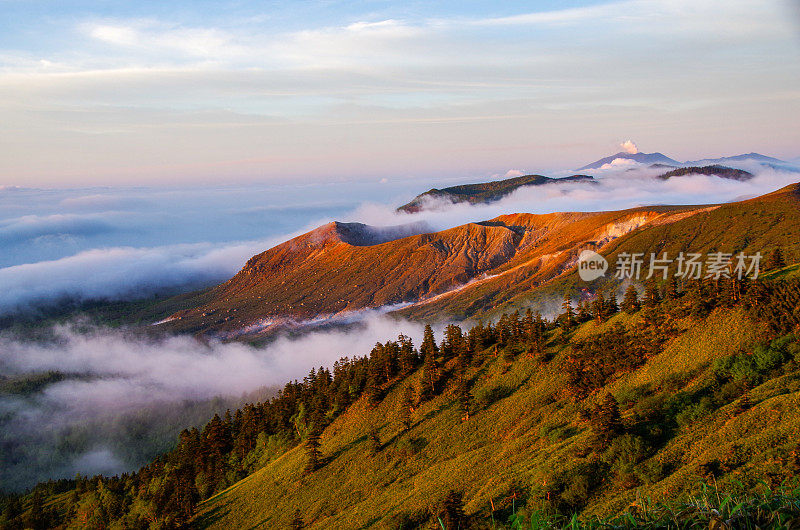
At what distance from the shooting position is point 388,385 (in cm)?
10212

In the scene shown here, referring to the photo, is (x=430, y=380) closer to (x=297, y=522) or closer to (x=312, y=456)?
(x=312, y=456)

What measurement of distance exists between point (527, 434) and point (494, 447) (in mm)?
4622

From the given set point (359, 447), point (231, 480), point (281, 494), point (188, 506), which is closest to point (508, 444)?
point (359, 447)

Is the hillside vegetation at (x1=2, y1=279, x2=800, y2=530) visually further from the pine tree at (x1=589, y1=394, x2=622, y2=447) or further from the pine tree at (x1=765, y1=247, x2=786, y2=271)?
the pine tree at (x1=765, y1=247, x2=786, y2=271)

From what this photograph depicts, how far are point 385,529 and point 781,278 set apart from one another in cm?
6289

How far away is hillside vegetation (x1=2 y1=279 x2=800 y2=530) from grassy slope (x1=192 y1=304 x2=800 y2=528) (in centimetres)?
28

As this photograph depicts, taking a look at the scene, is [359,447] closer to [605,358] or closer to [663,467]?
[605,358]

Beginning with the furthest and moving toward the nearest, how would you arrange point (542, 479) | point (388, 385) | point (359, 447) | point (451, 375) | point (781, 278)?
point (388, 385), point (451, 375), point (359, 447), point (781, 278), point (542, 479)

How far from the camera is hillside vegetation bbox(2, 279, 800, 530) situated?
37500mm

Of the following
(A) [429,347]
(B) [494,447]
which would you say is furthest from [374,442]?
(A) [429,347]

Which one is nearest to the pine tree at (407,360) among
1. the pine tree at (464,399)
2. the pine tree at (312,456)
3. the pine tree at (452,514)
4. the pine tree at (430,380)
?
the pine tree at (430,380)

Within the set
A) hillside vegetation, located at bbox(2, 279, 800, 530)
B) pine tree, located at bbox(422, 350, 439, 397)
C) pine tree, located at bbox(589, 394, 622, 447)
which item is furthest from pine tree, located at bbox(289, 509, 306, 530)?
pine tree, located at bbox(589, 394, 622, 447)

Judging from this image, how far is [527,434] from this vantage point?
62.9m

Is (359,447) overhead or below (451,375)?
below
